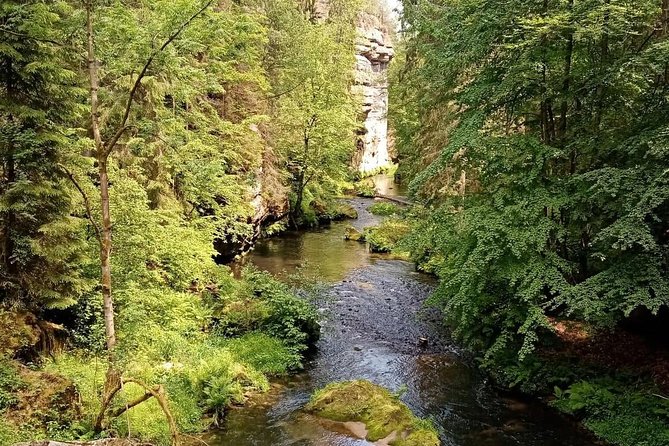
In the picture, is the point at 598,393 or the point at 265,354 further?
the point at 265,354

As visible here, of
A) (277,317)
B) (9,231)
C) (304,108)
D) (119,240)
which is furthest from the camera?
(304,108)

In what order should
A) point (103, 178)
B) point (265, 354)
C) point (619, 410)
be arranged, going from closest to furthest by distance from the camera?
1. point (103, 178)
2. point (619, 410)
3. point (265, 354)

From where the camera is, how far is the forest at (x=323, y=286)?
7812 mm

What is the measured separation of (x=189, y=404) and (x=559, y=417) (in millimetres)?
7432

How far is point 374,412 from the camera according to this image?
30.8ft

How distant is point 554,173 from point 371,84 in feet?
127

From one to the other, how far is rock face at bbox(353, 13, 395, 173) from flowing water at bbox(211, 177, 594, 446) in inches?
1106

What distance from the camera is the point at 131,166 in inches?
489

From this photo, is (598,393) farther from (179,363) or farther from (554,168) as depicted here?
(179,363)

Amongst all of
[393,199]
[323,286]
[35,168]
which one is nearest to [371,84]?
[393,199]

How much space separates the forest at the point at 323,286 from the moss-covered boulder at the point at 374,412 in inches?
1.9

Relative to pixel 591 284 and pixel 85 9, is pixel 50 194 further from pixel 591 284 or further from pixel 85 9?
pixel 591 284

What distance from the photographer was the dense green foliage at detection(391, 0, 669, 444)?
29.5 feet

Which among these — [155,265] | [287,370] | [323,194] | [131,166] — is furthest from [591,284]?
[323,194]
